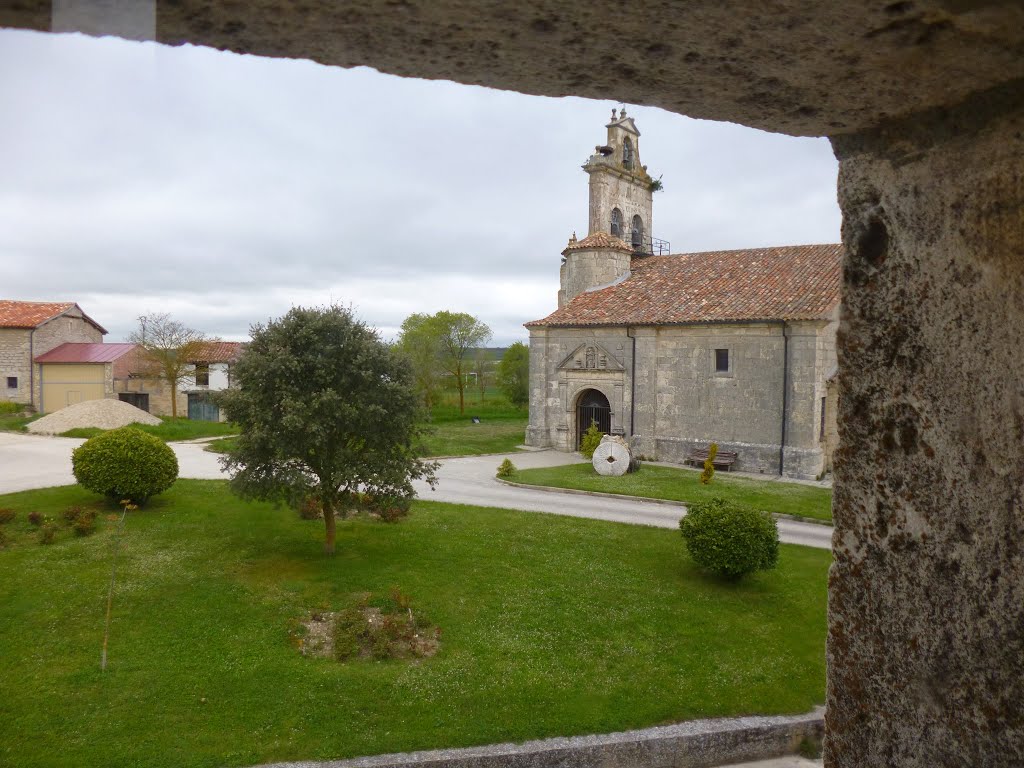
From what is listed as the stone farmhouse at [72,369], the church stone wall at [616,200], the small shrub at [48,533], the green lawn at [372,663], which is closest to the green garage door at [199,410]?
the stone farmhouse at [72,369]

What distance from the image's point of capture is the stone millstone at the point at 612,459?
65.0 feet

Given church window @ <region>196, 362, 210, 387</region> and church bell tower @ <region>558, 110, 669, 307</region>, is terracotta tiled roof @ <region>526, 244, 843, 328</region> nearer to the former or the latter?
church bell tower @ <region>558, 110, 669, 307</region>

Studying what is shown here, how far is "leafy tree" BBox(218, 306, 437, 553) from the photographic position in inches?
416

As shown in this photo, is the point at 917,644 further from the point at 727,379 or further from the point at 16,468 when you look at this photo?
the point at 16,468

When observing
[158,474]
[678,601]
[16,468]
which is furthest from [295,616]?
[16,468]

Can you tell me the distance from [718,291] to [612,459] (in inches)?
283

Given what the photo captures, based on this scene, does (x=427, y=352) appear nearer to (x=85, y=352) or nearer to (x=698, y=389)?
(x=85, y=352)

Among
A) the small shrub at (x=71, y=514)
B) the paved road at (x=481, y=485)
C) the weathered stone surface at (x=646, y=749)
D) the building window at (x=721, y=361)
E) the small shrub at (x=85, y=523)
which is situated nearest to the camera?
the weathered stone surface at (x=646, y=749)

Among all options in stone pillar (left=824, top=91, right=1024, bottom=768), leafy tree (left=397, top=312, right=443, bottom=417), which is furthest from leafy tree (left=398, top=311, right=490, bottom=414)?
stone pillar (left=824, top=91, right=1024, bottom=768)

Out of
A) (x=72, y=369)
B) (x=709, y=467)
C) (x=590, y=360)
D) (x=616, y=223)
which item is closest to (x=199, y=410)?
(x=72, y=369)

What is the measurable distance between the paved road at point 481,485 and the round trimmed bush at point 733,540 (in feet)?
10.2

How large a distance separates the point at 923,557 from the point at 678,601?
8851 millimetres

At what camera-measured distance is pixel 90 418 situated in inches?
1047

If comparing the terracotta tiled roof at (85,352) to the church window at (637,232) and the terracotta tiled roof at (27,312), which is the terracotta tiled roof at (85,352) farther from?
the church window at (637,232)
